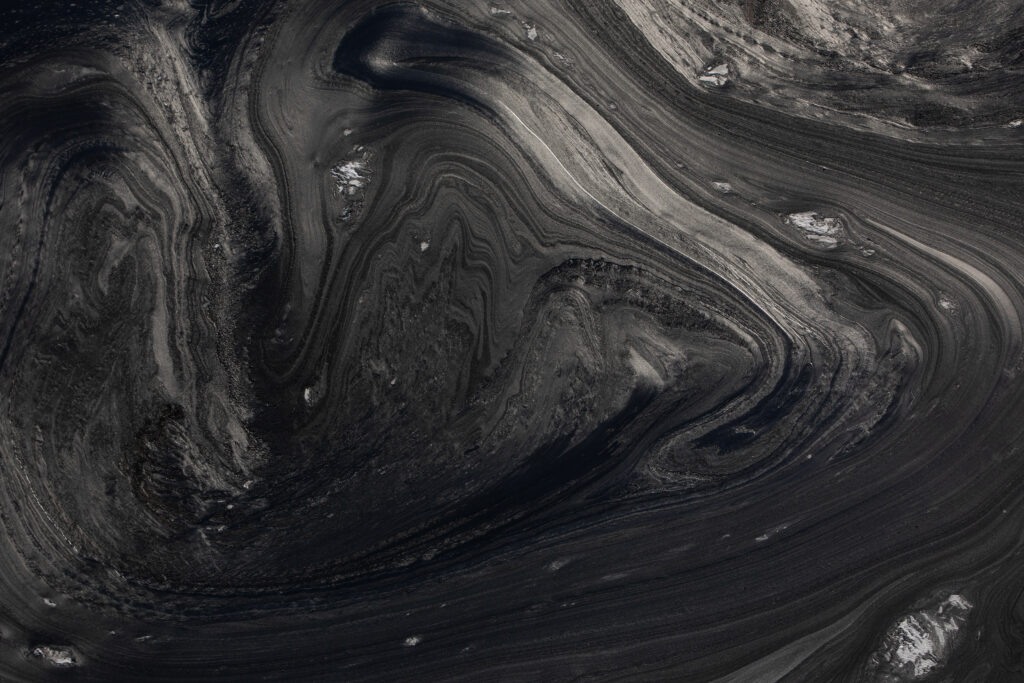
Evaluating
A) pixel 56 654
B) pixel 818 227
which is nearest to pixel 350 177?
pixel 818 227

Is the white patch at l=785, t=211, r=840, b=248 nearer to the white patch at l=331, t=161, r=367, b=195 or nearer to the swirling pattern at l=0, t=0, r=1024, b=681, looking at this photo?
the swirling pattern at l=0, t=0, r=1024, b=681

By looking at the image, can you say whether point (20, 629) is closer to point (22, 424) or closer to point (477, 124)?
point (22, 424)

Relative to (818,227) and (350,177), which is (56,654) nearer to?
(350,177)

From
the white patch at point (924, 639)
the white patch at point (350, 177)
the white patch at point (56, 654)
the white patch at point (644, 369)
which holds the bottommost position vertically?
the white patch at point (56, 654)

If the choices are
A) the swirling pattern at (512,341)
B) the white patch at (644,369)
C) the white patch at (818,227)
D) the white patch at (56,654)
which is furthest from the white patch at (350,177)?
the white patch at (56,654)

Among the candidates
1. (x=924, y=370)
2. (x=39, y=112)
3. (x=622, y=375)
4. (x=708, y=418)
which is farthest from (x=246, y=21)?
(x=924, y=370)

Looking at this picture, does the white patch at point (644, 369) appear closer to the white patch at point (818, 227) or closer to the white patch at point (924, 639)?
the white patch at point (818, 227)
